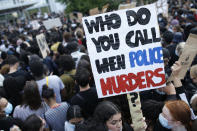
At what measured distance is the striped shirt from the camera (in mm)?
2848

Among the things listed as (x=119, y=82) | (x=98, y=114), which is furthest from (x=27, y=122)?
(x=119, y=82)

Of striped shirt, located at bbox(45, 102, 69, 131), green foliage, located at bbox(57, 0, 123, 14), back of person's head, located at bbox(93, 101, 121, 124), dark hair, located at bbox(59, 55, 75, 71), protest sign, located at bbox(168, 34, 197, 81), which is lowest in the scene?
striped shirt, located at bbox(45, 102, 69, 131)

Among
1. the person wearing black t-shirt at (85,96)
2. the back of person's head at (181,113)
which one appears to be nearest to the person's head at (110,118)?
the back of person's head at (181,113)

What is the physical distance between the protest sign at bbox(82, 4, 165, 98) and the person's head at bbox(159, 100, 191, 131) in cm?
39

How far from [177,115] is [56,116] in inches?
62.6

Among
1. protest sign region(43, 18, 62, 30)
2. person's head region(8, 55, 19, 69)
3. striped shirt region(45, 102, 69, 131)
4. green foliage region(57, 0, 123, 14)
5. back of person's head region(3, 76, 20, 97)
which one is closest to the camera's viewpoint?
striped shirt region(45, 102, 69, 131)

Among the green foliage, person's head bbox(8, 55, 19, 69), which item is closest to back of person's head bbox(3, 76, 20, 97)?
person's head bbox(8, 55, 19, 69)

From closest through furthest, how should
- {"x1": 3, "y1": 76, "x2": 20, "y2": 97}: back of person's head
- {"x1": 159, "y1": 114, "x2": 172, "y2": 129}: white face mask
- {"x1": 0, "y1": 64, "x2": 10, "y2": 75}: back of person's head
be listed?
{"x1": 159, "y1": 114, "x2": 172, "y2": 129}: white face mask
{"x1": 3, "y1": 76, "x2": 20, "y2": 97}: back of person's head
{"x1": 0, "y1": 64, "x2": 10, "y2": 75}: back of person's head

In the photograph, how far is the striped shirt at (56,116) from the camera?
9.34 ft

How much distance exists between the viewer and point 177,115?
2.12 m

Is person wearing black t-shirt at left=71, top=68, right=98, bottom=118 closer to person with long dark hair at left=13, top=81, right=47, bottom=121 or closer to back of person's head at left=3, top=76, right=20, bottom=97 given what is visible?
person with long dark hair at left=13, top=81, right=47, bottom=121

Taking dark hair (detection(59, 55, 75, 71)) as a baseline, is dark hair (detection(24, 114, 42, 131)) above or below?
below

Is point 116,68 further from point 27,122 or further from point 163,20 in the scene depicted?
point 163,20

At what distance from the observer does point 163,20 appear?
9.18 m
